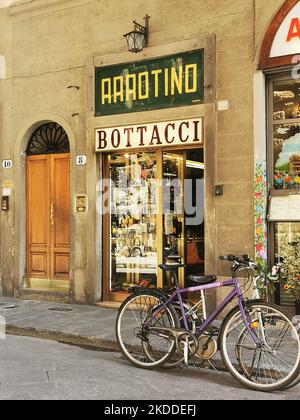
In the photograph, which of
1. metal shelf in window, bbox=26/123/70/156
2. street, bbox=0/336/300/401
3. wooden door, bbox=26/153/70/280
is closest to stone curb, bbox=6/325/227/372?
street, bbox=0/336/300/401

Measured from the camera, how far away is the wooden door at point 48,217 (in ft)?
33.6

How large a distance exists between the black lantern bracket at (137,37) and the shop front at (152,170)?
313 mm

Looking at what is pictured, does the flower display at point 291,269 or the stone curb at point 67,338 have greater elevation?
the flower display at point 291,269

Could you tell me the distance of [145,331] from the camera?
5.95 meters

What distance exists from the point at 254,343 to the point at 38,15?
7.82 metres

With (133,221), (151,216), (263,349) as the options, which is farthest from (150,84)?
(263,349)

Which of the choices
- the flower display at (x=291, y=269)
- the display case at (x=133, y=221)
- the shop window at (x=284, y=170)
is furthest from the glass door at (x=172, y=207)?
the flower display at (x=291, y=269)

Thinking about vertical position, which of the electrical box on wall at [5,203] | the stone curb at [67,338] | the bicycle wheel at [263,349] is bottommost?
the stone curb at [67,338]

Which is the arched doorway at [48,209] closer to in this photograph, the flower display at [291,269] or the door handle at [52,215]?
the door handle at [52,215]

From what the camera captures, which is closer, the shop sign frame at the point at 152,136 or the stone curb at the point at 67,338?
the stone curb at the point at 67,338

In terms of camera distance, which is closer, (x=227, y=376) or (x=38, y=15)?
(x=227, y=376)

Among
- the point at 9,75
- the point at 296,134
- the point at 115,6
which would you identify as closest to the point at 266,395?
the point at 296,134

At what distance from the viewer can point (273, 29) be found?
784 cm
